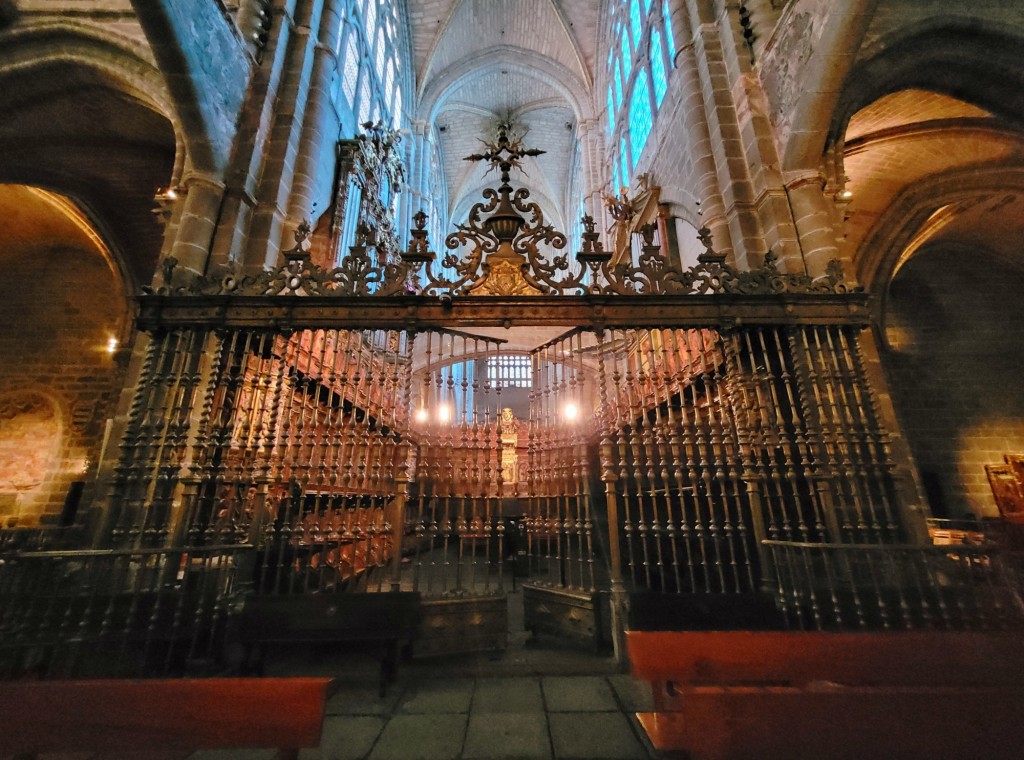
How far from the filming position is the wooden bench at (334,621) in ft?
8.80

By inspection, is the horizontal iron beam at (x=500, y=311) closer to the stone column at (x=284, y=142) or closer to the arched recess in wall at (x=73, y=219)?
the stone column at (x=284, y=142)

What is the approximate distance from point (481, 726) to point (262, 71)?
357 inches

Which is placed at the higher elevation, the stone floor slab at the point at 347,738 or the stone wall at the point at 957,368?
the stone wall at the point at 957,368

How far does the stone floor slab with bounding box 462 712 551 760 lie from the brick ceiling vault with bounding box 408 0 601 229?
17476 mm

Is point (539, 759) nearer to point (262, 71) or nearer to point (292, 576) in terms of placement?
point (292, 576)

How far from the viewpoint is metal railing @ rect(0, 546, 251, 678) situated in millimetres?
2473

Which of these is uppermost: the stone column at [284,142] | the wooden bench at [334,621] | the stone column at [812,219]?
the stone column at [284,142]

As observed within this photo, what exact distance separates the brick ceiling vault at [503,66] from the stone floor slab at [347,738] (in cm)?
1747

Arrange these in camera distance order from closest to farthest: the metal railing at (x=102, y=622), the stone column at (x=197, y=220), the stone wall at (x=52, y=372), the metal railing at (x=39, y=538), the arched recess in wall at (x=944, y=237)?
the metal railing at (x=102, y=622) → the metal railing at (x=39, y=538) → the stone column at (x=197, y=220) → the arched recess in wall at (x=944, y=237) → the stone wall at (x=52, y=372)

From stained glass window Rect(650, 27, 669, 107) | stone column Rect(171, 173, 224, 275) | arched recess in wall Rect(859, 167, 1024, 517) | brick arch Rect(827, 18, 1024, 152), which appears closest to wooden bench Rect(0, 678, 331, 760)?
stone column Rect(171, 173, 224, 275)

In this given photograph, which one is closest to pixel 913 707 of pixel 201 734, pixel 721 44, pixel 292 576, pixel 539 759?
pixel 539 759

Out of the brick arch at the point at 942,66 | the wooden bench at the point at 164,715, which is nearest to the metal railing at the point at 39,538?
the wooden bench at the point at 164,715

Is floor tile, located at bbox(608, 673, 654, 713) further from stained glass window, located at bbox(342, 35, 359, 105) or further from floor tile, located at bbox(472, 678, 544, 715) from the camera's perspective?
stained glass window, located at bbox(342, 35, 359, 105)

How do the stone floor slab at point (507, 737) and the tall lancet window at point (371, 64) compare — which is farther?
the tall lancet window at point (371, 64)
